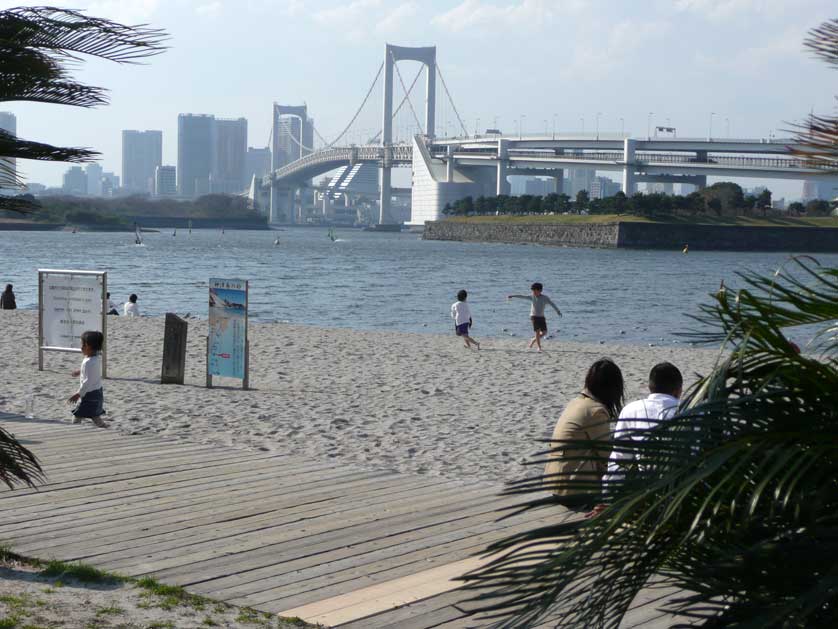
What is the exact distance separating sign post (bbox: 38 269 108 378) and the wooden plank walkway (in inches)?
174

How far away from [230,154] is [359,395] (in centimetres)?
16828

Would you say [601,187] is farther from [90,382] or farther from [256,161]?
[90,382]

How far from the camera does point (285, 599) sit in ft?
10.3

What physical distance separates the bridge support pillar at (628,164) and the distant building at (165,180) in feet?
331

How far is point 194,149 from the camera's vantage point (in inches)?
6590

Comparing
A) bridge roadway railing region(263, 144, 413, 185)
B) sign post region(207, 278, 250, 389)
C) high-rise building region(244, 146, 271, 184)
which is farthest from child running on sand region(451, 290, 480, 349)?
high-rise building region(244, 146, 271, 184)

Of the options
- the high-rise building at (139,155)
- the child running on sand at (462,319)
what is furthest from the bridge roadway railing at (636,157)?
the high-rise building at (139,155)

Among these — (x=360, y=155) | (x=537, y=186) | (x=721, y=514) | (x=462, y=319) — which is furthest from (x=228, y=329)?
(x=537, y=186)

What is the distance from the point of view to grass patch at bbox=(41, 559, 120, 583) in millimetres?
Answer: 3260

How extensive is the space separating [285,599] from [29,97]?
1649 mm

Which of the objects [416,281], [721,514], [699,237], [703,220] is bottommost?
[416,281]

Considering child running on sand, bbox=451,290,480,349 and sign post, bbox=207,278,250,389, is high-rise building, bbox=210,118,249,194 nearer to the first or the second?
child running on sand, bbox=451,290,480,349

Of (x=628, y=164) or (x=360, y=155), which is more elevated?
(x=360, y=155)

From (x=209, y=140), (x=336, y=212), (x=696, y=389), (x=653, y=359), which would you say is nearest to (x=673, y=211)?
(x=653, y=359)
